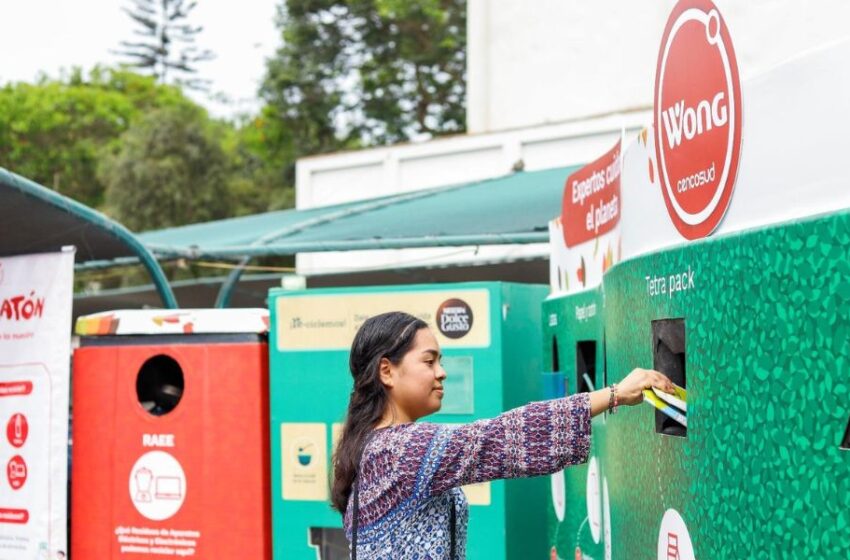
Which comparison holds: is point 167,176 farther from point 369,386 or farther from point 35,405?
point 369,386

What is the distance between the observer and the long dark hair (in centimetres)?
253

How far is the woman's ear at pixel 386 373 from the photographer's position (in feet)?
8.32

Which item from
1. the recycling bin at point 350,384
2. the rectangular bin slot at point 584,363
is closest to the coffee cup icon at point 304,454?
the recycling bin at point 350,384

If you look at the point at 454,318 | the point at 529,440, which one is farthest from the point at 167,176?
the point at 529,440

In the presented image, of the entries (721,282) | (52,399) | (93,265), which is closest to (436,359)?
(721,282)

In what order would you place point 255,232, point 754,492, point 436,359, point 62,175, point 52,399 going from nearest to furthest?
point 754,492, point 436,359, point 52,399, point 255,232, point 62,175

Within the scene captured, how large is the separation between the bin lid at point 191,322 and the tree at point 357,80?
2113 cm

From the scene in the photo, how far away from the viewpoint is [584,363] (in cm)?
371

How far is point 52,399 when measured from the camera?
4.86 metres

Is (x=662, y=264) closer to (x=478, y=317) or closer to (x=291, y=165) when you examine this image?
(x=478, y=317)

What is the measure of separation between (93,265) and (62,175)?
78.0ft

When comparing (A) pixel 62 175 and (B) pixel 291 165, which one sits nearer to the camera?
(B) pixel 291 165

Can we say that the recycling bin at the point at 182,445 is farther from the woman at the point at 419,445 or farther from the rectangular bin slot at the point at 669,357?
the rectangular bin slot at the point at 669,357

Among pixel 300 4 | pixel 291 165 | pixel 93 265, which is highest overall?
pixel 300 4
